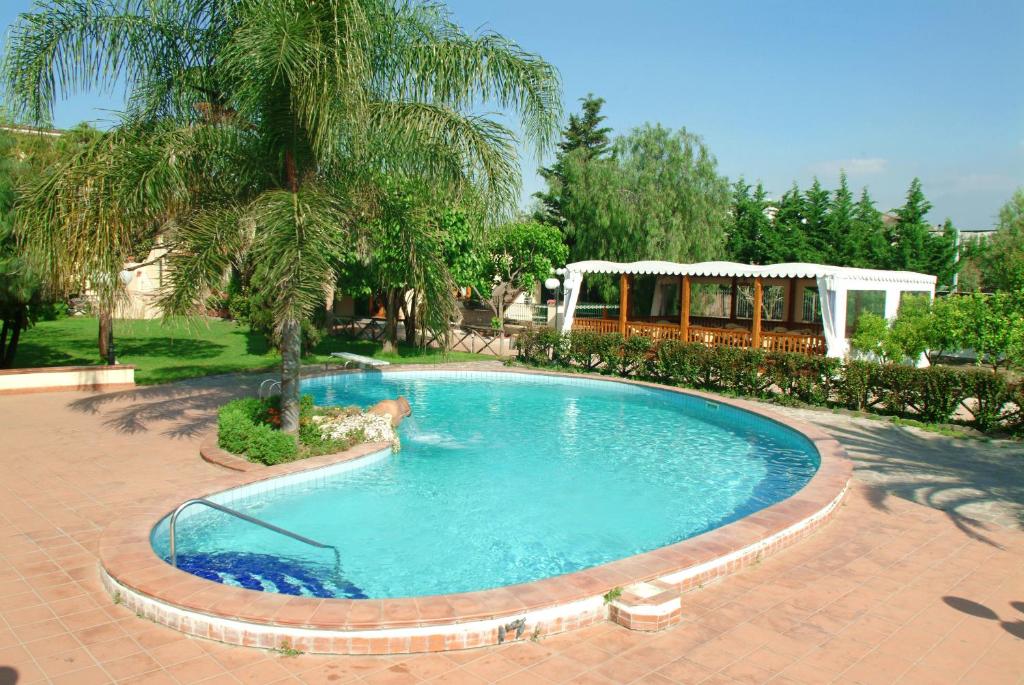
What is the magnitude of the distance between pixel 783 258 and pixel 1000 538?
81.7 ft

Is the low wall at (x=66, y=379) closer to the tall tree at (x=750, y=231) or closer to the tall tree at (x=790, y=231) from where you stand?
the tall tree at (x=750, y=231)

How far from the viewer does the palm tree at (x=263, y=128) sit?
7.75 m

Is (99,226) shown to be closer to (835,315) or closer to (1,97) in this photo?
(1,97)

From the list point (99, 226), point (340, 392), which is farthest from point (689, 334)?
point (99, 226)

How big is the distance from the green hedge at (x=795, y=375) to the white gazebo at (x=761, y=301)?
4.62 feet

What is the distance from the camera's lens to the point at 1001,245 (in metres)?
31.1

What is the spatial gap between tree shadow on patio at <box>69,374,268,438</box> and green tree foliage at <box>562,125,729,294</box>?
1640cm

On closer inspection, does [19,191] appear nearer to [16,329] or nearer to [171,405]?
[171,405]

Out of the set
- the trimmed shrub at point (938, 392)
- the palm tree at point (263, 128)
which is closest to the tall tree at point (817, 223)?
the trimmed shrub at point (938, 392)

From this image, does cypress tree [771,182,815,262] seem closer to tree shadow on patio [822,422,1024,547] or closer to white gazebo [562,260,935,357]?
white gazebo [562,260,935,357]

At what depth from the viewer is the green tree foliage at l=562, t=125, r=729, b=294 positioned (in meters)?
27.7

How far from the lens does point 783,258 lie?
30.4 m

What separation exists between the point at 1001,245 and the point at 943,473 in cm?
2718

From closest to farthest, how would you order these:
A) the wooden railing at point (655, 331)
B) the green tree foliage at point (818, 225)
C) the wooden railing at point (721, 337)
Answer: the wooden railing at point (721, 337)
the wooden railing at point (655, 331)
the green tree foliage at point (818, 225)
